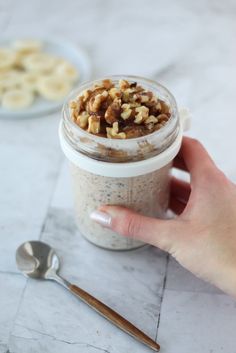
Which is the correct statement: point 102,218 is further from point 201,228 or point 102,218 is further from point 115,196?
point 201,228

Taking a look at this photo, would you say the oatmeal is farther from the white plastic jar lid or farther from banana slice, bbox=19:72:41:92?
banana slice, bbox=19:72:41:92

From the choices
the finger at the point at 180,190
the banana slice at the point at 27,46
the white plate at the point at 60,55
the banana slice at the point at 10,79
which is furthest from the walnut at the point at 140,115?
the banana slice at the point at 27,46

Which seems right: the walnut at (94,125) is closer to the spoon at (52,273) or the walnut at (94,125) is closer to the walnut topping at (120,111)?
the walnut topping at (120,111)

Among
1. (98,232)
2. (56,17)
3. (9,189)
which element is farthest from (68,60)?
(98,232)

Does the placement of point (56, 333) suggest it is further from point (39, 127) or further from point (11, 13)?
point (11, 13)

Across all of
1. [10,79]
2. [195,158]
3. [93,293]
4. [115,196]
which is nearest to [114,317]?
[93,293]
